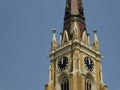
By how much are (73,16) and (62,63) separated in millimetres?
12140

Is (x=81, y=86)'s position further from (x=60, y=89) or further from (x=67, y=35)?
(x=67, y=35)

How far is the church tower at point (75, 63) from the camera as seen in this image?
104 m

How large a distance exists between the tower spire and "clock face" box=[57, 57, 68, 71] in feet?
20.7

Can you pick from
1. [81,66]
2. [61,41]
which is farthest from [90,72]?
[61,41]

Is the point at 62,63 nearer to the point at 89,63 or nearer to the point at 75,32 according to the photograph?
the point at 89,63

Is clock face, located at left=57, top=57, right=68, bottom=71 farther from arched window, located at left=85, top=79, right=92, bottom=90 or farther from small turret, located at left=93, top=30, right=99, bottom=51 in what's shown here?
small turret, located at left=93, top=30, right=99, bottom=51

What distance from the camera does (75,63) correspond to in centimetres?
10469

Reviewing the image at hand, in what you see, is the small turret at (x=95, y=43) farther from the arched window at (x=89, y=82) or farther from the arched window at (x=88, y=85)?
the arched window at (x=88, y=85)

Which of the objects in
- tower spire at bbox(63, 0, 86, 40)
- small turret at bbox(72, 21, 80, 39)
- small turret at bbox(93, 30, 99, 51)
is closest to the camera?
small turret at bbox(72, 21, 80, 39)

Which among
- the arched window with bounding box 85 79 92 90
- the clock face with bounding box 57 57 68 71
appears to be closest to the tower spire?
the clock face with bounding box 57 57 68 71

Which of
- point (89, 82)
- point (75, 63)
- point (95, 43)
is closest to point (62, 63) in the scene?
point (75, 63)

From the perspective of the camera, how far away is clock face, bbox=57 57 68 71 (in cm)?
10675

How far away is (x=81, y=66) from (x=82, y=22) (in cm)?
1258

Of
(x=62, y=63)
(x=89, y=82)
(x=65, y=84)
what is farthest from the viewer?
(x=62, y=63)
